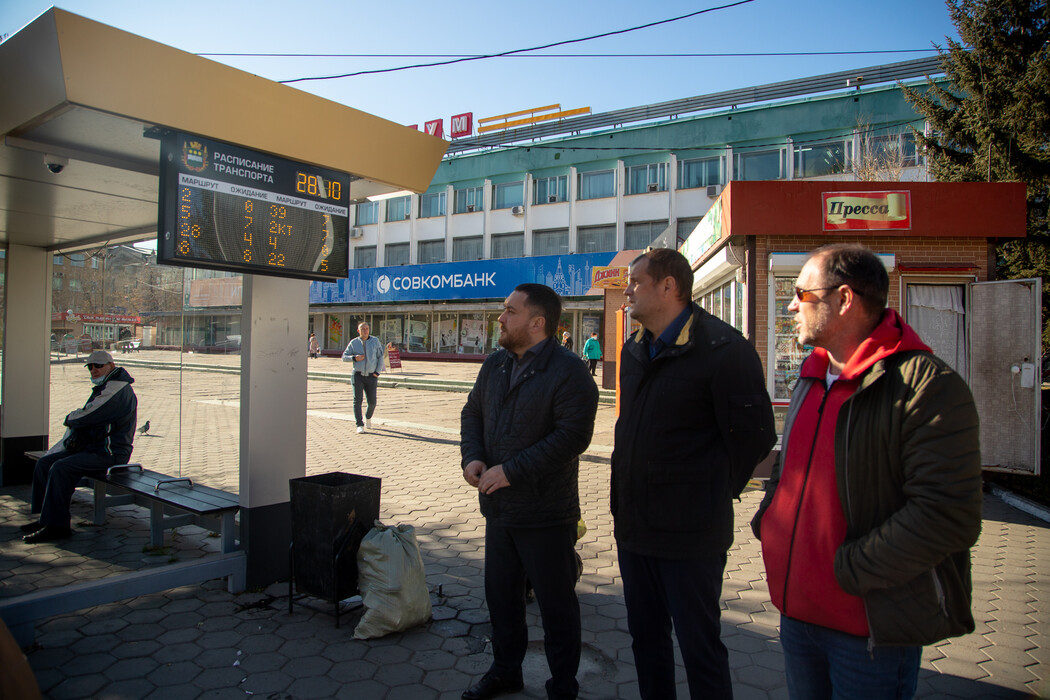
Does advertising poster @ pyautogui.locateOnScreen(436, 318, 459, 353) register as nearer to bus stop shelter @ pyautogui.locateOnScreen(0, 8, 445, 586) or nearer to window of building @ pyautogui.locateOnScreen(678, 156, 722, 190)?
window of building @ pyautogui.locateOnScreen(678, 156, 722, 190)

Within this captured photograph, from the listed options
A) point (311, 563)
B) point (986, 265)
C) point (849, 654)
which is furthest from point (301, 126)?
point (986, 265)

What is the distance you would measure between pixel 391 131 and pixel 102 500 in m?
4.16

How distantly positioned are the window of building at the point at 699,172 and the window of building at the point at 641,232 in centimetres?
207

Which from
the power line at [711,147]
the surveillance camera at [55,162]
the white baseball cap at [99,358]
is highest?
the power line at [711,147]

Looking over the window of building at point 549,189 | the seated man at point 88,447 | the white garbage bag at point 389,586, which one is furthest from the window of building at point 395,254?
the white garbage bag at point 389,586

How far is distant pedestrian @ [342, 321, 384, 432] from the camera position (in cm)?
1095

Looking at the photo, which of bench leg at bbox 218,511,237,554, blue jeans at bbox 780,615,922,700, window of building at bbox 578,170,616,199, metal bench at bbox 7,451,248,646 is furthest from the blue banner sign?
blue jeans at bbox 780,615,922,700

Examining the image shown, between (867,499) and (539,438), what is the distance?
4.74 ft

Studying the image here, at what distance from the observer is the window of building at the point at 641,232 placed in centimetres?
2953

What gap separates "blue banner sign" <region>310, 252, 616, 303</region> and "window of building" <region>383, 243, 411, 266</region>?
2.15 meters

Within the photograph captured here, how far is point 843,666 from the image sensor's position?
171 centimetres

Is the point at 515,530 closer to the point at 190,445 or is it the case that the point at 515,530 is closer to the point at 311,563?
the point at 311,563

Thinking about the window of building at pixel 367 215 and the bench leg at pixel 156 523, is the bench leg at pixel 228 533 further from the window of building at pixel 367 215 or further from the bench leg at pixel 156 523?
the window of building at pixel 367 215

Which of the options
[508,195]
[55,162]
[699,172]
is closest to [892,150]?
[699,172]
